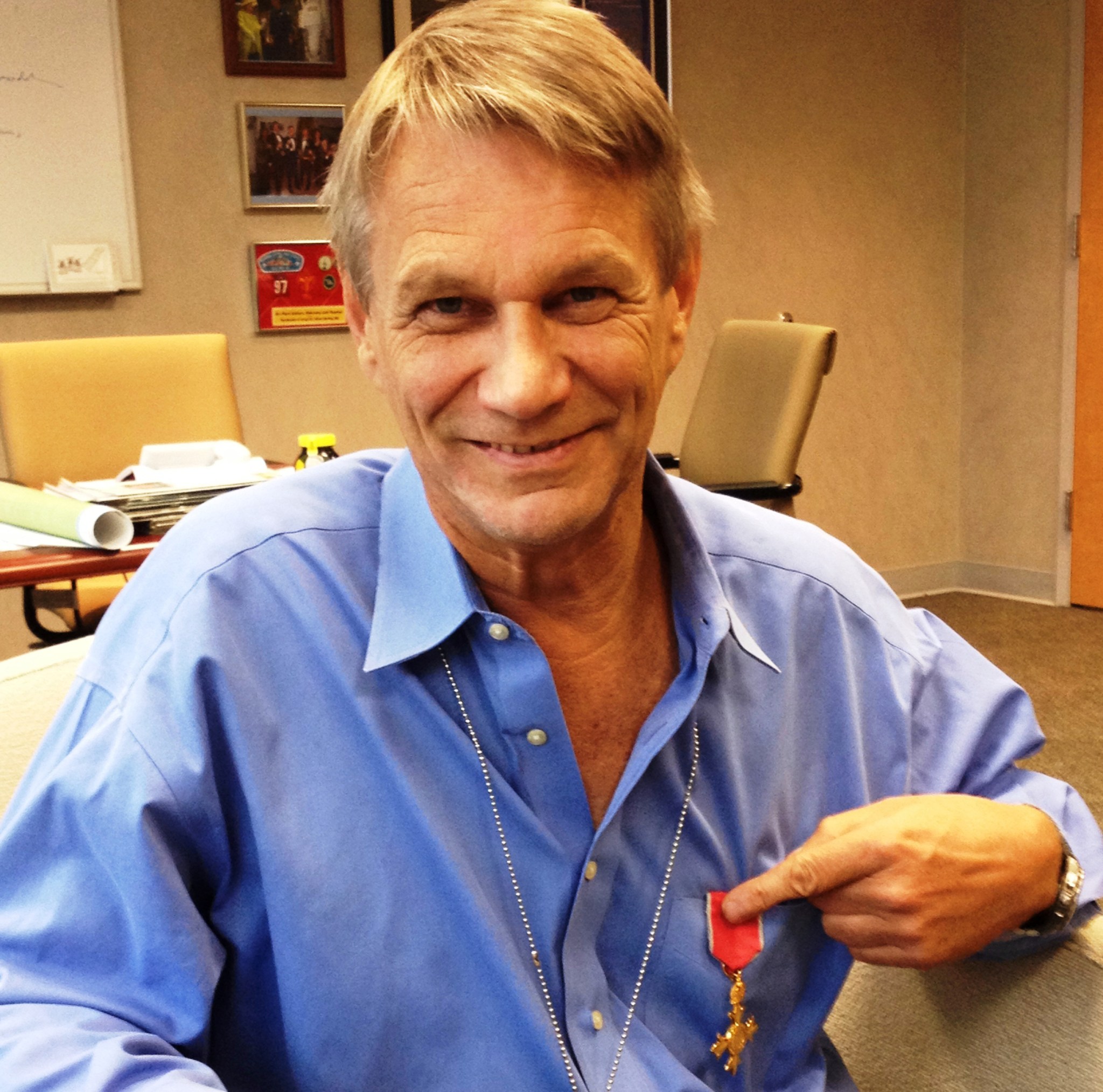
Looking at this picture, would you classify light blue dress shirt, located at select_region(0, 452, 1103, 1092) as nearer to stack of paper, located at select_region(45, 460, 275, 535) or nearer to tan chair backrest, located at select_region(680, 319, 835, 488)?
stack of paper, located at select_region(45, 460, 275, 535)

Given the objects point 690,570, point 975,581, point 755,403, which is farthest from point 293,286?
point 690,570

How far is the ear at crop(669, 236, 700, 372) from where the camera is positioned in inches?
44.3

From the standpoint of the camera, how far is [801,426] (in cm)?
308

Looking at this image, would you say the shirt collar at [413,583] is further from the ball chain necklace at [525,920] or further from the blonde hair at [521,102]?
the blonde hair at [521,102]

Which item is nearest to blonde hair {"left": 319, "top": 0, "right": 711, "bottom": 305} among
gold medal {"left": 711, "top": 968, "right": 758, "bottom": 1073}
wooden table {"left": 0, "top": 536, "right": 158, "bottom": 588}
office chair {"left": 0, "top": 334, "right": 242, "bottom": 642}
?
gold medal {"left": 711, "top": 968, "right": 758, "bottom": 1073}

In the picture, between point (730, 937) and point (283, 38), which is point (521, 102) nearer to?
point (730, 937)

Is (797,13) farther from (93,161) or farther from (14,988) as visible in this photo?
(14,988)

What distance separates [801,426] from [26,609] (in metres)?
1.79

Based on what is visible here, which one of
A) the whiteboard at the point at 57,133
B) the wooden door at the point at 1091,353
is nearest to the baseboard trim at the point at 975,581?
the wooden door at the point at 1091,353

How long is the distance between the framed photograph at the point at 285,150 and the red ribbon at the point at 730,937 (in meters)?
3.29

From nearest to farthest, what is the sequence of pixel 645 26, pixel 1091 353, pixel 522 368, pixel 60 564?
pixel 522 368 < pixel 60 564 < pixel 645 26 < pixel 1091 353

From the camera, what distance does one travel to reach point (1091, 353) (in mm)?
4586

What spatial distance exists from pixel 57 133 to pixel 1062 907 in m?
3.53

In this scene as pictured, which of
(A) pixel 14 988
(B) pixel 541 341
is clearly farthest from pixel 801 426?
(A) pixel 14 988
